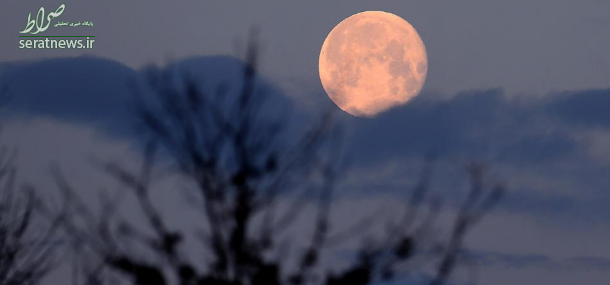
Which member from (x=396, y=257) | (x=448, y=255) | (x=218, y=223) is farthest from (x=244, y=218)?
(x=448, y=255)

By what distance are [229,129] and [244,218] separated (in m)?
0.95

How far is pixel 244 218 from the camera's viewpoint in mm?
7340

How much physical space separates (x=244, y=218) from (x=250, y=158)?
62cm

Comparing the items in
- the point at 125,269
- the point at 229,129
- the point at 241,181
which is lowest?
the point at 125,269

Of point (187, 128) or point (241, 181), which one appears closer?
point (241, 181)

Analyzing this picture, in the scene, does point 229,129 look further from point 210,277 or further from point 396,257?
point 396,257

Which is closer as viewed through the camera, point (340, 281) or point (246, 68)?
point (340, 281)

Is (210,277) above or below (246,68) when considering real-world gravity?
below

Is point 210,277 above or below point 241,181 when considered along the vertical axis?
below

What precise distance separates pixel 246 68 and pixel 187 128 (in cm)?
90

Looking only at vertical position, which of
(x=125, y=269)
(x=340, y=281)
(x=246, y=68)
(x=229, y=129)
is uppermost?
(x=246, y=68)

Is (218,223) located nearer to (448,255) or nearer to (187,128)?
(187,128)

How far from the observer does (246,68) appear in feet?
25.4

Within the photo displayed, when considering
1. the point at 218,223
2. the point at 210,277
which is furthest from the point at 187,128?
the point at 210,277
